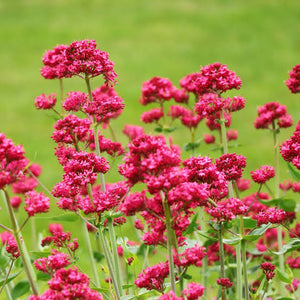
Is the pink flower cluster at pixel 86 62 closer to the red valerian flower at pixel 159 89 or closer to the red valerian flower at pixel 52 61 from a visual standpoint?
the red valerian flower at pixel 52 61

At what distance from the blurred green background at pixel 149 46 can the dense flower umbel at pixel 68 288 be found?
312 inches

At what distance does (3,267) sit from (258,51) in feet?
42.8

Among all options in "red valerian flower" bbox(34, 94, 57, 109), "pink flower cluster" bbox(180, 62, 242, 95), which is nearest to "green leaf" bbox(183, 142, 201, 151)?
"pink flower cluster" bbox(180, 62, 242, 95)

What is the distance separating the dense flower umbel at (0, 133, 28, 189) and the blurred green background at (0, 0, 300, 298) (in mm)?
7709

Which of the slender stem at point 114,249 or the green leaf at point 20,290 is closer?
the slender stem at point 114,249

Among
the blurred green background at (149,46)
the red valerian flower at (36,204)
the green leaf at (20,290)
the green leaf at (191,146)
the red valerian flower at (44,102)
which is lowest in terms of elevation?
the green leaf at (20,290)

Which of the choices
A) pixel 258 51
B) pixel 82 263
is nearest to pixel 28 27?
pixel 258 51

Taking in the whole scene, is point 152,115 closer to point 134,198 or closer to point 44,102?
point 44,102

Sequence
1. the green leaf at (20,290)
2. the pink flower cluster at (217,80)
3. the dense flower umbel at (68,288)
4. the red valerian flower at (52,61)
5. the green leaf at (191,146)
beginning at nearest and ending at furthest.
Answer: the dense flower umbel at (68,288), the pink flower cluster at (217,80), the green leaf at (20,290), the red valerian flower at (52,61), the green leaf at (191,146)

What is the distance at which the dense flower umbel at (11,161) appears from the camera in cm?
203

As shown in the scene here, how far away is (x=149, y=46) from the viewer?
1603 centimetres

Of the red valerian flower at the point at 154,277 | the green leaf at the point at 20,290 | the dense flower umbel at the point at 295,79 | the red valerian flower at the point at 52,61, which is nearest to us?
the red valerian flower at the point at 154,277

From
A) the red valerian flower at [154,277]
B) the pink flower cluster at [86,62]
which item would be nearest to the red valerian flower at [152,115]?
the pink flower cluster at [86,62]

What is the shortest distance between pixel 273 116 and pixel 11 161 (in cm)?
208
